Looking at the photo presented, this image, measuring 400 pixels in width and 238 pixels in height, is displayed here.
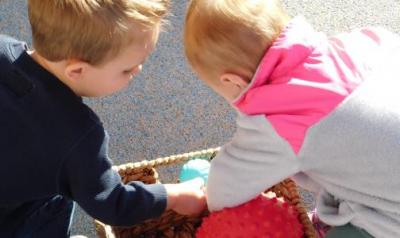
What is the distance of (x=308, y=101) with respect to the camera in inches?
34.1

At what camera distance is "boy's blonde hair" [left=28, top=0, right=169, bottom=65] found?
2.70 ft

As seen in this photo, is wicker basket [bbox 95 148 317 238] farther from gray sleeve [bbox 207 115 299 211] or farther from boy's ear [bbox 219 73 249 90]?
boy's ear [bbox 219 73 249 90]

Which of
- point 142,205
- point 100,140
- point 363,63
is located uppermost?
point 363,63

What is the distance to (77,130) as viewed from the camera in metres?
0.86

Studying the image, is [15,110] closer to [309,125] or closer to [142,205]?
[142,205]

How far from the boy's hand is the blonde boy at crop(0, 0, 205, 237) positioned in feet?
0.46

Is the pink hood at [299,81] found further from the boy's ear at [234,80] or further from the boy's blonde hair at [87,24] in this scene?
the boy's blonde hair at [87,24]

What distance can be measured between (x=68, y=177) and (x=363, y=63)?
0.48m

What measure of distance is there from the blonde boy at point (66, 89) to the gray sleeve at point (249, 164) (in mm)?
179

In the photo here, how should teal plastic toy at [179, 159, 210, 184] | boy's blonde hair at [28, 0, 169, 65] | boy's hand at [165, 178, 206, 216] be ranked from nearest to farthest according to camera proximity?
boy's blonde hair at [28, 0, 169, 65] → boy's hand at [165, 178, 206, 216] → teal plastic toy at [179, 159, 210, 184]

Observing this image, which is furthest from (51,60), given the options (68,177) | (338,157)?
(338,157)

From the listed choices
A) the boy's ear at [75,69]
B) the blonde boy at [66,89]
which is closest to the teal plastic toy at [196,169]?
the blonde boy at [66,89]

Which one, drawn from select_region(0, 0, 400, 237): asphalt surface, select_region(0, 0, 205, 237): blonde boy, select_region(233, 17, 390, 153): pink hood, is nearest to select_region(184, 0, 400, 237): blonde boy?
select_region(233, 17, 390, 153): pink hood

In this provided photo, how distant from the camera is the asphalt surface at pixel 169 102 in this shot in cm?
139
